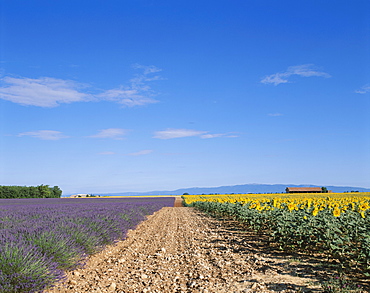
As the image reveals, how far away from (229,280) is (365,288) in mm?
1959

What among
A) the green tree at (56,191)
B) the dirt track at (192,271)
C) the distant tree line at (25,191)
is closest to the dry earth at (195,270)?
the dirt track at (192,271)

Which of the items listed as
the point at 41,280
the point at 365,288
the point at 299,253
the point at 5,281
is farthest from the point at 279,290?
the point at 5,281

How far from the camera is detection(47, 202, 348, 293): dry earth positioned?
4.97m

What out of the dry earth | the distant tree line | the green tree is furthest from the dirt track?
the green tree

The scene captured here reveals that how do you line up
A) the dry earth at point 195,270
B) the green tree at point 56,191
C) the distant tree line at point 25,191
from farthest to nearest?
1. the green tree at point 56,191
2. the distant tree line at point 25,191
3. the dry earth at point 195,270

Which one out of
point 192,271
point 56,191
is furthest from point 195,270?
point 56,191

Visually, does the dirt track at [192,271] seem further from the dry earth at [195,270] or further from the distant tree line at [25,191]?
the distant tree line at [25,191]

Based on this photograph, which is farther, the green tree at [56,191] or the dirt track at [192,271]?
the green tree at [56,191]

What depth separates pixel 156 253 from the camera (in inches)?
297

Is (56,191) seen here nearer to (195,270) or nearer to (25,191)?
(25,191)

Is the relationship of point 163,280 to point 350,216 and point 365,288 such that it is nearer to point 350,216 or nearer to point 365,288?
point 365,288

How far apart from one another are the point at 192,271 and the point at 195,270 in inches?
3.1

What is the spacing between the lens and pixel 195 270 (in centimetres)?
597

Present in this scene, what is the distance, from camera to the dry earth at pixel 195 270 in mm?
4969
